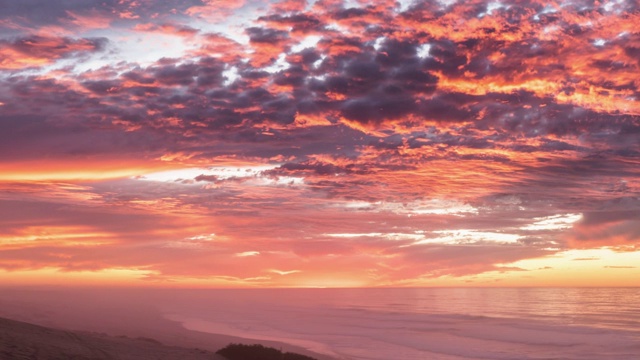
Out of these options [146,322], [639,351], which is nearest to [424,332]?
[639,351]

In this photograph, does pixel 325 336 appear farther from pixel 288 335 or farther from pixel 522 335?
pixel 522 335

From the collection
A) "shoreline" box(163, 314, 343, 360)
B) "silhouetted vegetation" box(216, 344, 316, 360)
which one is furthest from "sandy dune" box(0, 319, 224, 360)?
"shoreline" box(163, 314, 343, 360)

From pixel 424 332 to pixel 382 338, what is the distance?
8688 mm

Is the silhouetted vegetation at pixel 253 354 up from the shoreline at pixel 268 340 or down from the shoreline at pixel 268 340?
up

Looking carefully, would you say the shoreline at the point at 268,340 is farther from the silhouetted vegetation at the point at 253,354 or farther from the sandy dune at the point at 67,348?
the sandy dune at the point at 67,348

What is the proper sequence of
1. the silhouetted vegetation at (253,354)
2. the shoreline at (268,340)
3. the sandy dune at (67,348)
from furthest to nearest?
1. the shoreline at (268,340)
2. the silhouetted vegetation at (253,354)
3. the sandy dune at (67,348)

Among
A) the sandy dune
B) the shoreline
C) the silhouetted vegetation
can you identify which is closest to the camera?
the sandy dune

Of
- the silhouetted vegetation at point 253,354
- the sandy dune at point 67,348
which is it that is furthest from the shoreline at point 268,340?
the sandy dune at point 67,348

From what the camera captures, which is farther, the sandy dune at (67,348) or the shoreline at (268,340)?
the shoreline at (268,340)

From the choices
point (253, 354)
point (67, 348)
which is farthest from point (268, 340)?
point (67, 348)

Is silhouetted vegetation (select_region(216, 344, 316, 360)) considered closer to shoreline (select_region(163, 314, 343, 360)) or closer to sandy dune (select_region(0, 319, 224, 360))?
sandy dune (select_region(0, 319, 224, 360))

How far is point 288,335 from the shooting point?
5331 cm

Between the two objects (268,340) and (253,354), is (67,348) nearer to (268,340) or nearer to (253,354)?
(253,354)

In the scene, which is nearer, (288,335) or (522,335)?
(288,335)
